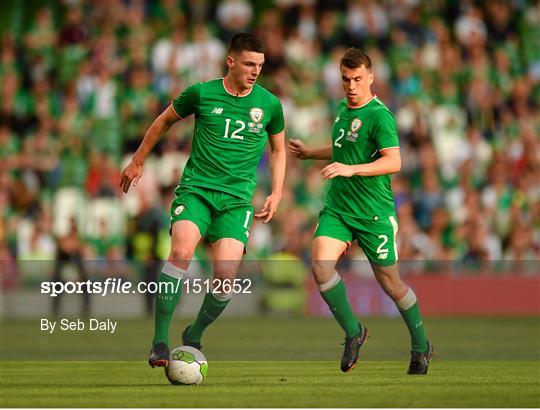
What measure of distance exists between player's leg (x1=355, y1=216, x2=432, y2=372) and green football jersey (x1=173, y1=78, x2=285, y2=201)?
3.70 ft

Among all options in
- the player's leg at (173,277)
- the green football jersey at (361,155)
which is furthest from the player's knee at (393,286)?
the player's leg at (173,277)

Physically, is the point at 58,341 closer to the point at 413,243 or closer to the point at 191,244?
the point at 191,244

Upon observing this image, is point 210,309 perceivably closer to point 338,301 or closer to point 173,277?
point 173,277

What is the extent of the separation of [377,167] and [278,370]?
196 cm

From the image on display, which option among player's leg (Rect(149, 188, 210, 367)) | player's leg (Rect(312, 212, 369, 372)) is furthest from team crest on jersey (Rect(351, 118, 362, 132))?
player's leg (Rect(149, 188, 210, 367))

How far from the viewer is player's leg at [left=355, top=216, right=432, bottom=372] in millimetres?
10953

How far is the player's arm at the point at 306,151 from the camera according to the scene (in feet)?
37.5

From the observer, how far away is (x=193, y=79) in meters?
23.2

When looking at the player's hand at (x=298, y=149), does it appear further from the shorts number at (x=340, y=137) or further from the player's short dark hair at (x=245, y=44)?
the player's short dark hair at (x=245, y=44)

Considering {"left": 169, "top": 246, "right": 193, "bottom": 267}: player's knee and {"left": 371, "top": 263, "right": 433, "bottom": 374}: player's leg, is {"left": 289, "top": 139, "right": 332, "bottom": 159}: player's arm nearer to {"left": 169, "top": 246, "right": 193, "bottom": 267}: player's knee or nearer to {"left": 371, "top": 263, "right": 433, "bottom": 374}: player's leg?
{"left": 371, "top": 263, "right": 433, "bottom": 374}: player's leg

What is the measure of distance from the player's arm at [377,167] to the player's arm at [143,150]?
4.25ft

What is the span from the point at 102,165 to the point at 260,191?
2.50 metres

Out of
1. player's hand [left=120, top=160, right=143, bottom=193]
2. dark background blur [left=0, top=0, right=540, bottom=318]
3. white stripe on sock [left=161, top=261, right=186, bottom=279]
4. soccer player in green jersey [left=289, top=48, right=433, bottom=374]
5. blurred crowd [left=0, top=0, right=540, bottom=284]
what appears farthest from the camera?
blurred crowd [left=0, top=0, right=540, bottom=284]

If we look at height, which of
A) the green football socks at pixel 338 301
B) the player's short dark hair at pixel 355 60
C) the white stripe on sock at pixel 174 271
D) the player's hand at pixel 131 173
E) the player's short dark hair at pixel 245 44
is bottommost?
the green football socks at pixel 338 301
